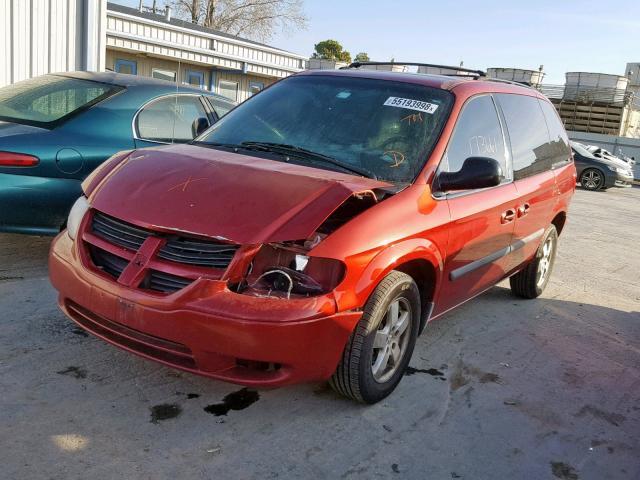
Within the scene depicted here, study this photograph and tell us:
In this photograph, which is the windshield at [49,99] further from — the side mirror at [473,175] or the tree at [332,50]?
the tree at [332,50]

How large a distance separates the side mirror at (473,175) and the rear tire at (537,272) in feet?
6.75

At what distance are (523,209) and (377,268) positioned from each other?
209 centimetres

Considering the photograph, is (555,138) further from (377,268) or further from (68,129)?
(68,129)

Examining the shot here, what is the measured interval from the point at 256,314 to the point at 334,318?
0.38m

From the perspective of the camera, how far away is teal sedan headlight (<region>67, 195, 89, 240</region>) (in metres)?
3.36

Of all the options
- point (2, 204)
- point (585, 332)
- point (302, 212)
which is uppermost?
point (302, 212)

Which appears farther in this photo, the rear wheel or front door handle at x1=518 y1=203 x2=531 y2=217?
the rear wheel

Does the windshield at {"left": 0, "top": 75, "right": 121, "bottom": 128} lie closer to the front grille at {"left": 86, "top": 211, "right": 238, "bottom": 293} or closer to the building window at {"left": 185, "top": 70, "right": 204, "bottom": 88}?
the front grille at {"left": 86, "top": 211, "right": 238, "bottom": 293}

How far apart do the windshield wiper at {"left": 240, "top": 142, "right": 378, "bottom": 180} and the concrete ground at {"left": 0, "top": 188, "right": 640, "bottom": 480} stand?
125 cm

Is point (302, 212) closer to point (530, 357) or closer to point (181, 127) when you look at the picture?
point (530, 357)

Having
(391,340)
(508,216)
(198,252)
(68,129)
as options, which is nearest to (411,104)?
(508,216)

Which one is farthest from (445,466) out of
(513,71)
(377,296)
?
(513,71)

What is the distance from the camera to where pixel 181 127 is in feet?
19.1

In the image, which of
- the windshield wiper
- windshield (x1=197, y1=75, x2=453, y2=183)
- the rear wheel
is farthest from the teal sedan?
the rear wheel
